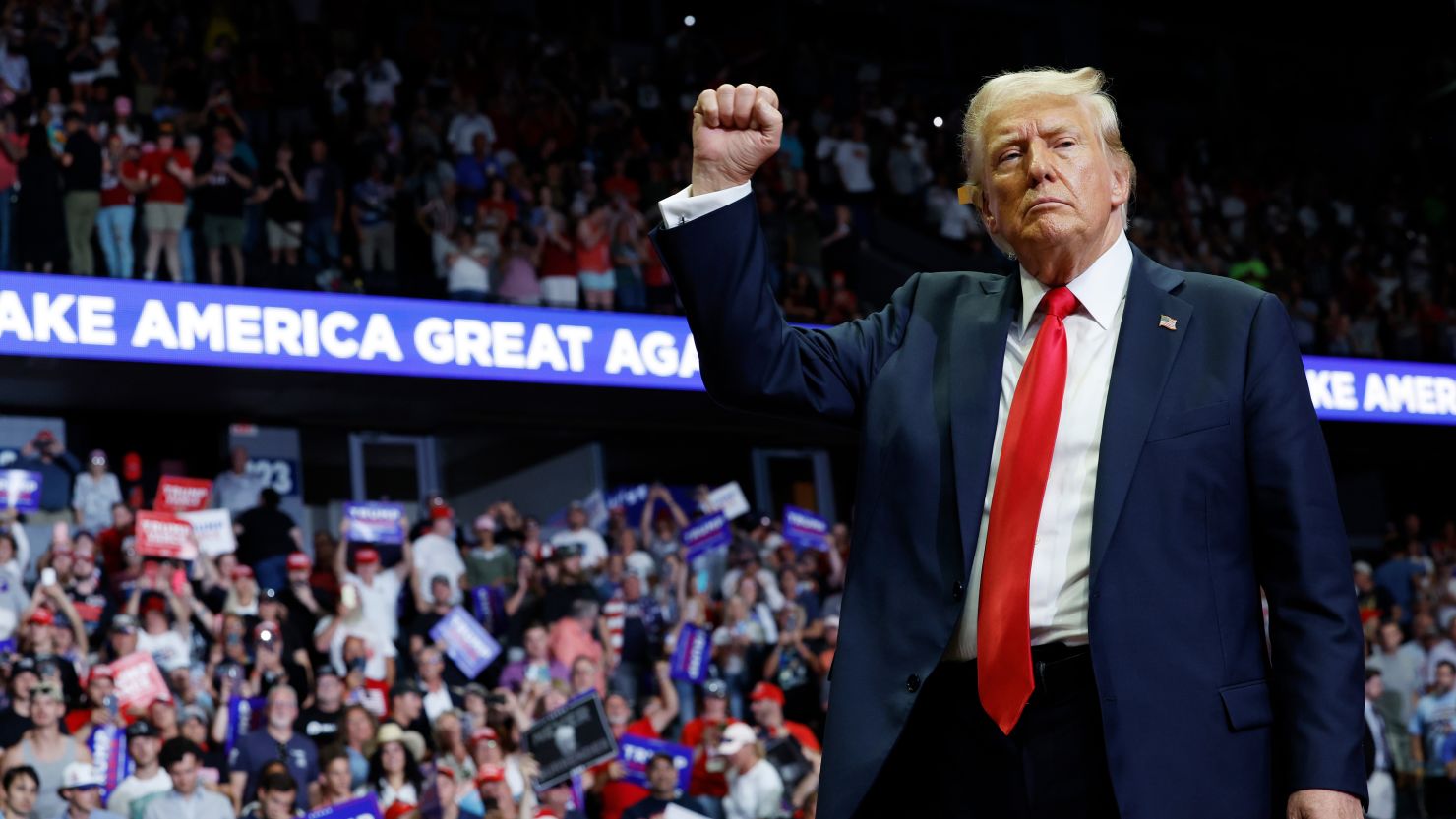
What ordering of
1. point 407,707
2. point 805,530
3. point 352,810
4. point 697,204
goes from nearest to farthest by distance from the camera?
point 697,204
point 352,810
point 407,707
point 805,530

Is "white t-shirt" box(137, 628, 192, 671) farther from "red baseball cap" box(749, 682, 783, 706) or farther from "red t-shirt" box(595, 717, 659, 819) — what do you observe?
"red baseball cap" box(749, 682, 783, 706)

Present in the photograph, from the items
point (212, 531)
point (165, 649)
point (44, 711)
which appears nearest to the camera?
point (44, 711)

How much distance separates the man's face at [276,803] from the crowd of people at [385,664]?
0.01m

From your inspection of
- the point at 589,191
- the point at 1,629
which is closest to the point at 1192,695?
the point at 1,629

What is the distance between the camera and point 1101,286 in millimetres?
Result: 2240

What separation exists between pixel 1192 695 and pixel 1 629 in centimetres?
920

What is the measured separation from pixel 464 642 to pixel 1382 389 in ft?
31.4

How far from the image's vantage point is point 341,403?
46.0 ft

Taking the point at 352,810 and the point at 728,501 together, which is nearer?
the point at 352,810

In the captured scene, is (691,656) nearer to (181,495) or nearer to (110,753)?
→ (181,495)

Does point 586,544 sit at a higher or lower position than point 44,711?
higher

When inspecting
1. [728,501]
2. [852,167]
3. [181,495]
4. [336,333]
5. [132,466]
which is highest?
[852,167]

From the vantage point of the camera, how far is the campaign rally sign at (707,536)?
44.1ft

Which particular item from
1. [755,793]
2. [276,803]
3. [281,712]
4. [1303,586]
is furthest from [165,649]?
[1303,586]
